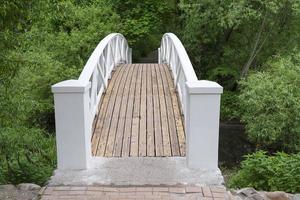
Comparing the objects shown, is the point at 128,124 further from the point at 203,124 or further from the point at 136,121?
the point at 203,124

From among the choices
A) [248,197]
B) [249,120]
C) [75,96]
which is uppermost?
[75,96]

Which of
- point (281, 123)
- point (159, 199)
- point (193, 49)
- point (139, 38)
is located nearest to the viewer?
point (159, 199)

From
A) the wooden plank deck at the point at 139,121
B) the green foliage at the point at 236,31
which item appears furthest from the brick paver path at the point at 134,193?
the green foliage at the point at 236,31

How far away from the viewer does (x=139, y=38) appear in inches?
707

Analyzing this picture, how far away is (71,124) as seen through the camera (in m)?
4.36

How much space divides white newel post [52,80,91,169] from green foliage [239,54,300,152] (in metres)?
6.14

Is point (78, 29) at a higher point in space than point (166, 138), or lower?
higher

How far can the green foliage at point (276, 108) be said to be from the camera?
9.43 m

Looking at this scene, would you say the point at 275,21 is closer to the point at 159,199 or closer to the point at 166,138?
the point at 166,138

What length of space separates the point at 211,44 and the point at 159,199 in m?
12.3

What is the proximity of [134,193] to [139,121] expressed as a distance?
86.8 inches


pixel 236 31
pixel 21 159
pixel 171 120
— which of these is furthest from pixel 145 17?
pixel 21 159

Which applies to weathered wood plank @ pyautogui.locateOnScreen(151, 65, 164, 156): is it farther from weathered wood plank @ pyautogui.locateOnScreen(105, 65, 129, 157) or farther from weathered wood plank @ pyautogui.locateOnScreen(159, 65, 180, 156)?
weathered wood plank @ pyautogui.locateOnScreen(105, 65, 129, 157)

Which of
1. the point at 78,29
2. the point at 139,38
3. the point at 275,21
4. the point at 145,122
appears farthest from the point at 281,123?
the point at 139,38
